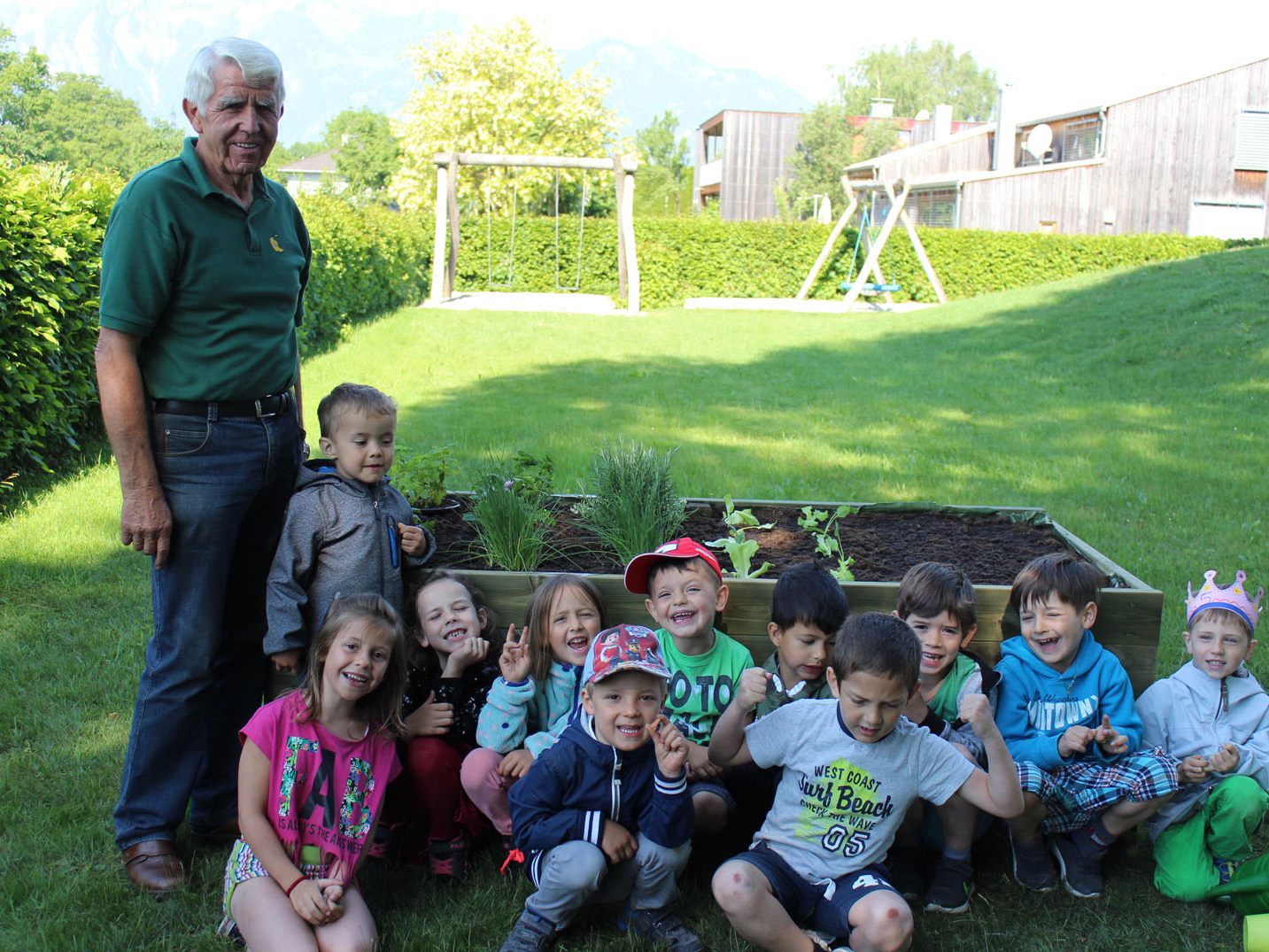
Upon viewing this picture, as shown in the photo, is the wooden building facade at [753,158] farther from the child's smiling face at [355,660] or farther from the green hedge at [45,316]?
the child's smiling face at [355,660]

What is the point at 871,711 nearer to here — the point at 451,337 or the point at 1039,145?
the point at 451,337

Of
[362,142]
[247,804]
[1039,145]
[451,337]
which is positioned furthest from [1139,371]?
[362,142]

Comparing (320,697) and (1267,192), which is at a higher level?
(1267,192)

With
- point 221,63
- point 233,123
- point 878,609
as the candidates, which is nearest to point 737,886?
point 878,609

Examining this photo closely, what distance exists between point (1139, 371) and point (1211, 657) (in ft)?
31.2

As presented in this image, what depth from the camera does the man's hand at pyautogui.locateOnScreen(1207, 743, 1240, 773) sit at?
3004 mm

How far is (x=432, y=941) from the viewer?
2.76 m

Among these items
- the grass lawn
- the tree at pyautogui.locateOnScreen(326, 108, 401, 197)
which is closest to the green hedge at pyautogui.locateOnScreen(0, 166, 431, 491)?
the grass lawn

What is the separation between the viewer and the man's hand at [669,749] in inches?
103

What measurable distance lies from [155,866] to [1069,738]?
255cm

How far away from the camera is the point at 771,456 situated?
7.93 m

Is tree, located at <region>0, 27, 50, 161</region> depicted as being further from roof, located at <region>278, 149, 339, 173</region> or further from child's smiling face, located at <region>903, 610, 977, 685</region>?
child's smiling face, located at <region>903, 610, 977, 685</region>

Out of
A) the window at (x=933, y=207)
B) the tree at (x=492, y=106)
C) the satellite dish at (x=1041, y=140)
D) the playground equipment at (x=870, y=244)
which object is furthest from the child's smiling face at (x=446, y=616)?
the satellite dish at (x=1041, y=140)

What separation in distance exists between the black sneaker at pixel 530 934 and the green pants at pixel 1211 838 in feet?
5.69
